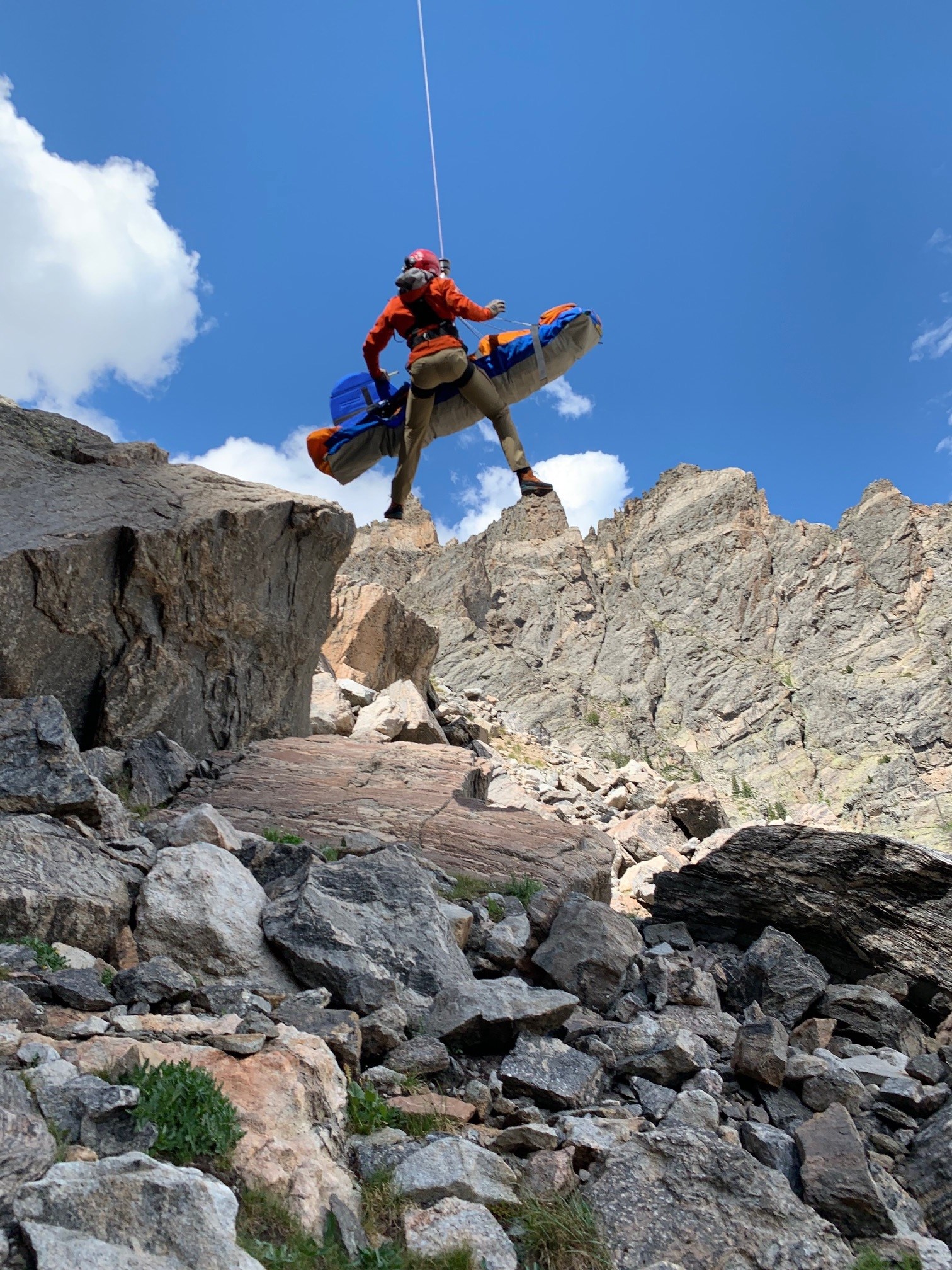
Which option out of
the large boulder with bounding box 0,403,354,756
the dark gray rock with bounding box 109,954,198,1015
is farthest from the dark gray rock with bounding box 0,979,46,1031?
the large boulder with bounding box 0,403,354,756

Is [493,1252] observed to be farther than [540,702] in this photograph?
No

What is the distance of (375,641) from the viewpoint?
20.1 meters

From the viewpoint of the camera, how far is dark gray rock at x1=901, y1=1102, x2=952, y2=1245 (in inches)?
149

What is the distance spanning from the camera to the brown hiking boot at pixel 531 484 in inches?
327

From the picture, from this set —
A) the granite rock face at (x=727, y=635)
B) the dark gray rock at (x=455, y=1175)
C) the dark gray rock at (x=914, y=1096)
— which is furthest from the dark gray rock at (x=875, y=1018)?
the granite rock face at (x=727, y=635)

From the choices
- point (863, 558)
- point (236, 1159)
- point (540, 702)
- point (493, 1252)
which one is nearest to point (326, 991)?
point (236, 1159)

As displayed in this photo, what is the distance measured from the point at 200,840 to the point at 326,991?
2.03 metres

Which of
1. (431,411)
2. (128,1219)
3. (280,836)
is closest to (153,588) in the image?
(280,836)

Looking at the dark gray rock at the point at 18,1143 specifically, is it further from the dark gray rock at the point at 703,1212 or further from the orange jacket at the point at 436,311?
→ the orange jacket at the point at 436,311

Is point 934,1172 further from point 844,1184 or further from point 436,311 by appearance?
point 436,311

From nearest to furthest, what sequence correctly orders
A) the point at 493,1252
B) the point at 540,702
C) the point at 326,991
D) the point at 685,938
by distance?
1. the point at 493,1252
2. the point at 326,991
3. the point at 685,938
4. the point at 540,702

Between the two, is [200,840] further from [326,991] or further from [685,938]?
[685,938]

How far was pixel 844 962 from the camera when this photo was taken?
22.0ft

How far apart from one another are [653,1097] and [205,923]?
8.67 ft
